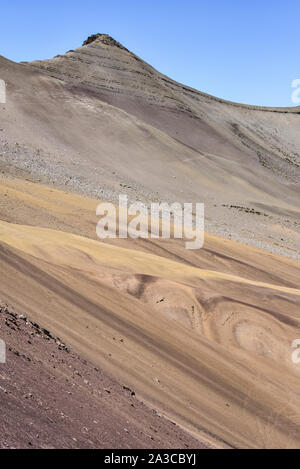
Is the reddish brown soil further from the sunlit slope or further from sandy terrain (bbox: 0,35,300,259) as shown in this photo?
sandy terrain (bbox: 0,35,300,259)

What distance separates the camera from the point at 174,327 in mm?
13156

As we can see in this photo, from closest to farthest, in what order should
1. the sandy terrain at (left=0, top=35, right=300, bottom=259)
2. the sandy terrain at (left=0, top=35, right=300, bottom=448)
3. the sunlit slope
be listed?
the sandy terrain at (left=0, top=35, right=300, bottom=448) < the sunlit slope < the sandy terrain at (left=0, top=35, right=300, bottom=259)

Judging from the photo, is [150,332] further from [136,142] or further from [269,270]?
[136,142]

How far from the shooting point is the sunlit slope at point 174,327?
9.82m

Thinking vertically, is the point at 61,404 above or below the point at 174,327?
above

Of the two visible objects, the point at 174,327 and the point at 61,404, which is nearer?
the point at 61,404

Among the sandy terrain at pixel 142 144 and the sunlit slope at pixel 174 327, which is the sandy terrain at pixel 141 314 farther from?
the sandy terrain at pixel 142 144

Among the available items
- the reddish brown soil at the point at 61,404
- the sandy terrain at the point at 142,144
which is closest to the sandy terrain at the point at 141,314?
the reddish brown soil at the point at 61,404

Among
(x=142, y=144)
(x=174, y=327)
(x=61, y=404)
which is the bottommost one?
(x=174, y=327)

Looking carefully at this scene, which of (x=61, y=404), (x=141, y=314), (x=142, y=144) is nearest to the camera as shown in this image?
(x=61, y=404)

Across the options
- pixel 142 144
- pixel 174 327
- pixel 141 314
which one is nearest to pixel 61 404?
pixel 141 314

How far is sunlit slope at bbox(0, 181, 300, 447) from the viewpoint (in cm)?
982

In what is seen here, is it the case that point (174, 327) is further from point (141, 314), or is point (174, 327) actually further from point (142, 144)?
point (142, 144)

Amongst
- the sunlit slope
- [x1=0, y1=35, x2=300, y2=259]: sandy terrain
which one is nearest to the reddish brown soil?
the sunlit slope
